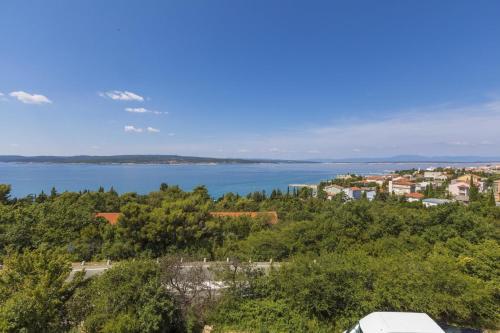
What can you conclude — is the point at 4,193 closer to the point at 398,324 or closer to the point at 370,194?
the point at 398,324

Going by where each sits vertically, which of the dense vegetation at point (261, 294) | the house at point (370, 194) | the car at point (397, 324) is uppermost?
the car at point (397, 324)

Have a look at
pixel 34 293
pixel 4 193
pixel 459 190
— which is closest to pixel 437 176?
pixel 459 190

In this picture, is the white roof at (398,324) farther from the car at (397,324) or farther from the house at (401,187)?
the house at (401,187)

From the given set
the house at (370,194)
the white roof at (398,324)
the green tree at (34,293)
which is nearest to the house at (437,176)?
the house at (370,194)

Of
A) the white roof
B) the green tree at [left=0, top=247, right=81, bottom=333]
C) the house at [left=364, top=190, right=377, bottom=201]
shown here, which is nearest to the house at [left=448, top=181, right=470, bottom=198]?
the house at [left=364, top=190, right=377, bottom=201]

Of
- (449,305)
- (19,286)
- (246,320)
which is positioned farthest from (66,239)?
(449,305)

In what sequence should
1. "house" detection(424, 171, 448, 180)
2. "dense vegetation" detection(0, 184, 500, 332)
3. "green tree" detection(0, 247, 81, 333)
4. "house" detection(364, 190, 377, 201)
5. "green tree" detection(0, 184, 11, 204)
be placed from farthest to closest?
"house" detection(424, 171, 448, 180) < "house" detection(364, 190, 377, 201) < "green tree" detection(0, 184, 11, 204) < "dense vegetation" detection(0, 184, 500, 332) < "green tree" detection(0, 247, 81, 333)

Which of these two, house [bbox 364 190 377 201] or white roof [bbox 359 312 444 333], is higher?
white roof [bbox 359 312 444 333]

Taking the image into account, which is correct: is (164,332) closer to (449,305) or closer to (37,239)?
(449,305)

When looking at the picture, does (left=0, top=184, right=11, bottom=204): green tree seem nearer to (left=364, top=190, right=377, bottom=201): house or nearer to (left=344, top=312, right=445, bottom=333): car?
(left=344, top=312, right=445, bottom=333): car
